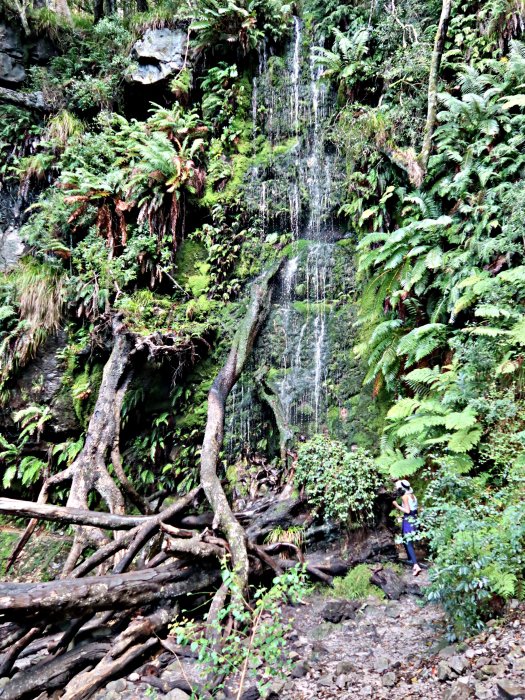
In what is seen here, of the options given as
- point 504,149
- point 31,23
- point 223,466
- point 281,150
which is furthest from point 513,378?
point 31,23

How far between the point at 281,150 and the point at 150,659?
30.4 ft

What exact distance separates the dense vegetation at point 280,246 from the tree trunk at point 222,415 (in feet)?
2.02

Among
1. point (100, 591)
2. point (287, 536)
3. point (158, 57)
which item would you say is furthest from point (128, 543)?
point (158, 57)

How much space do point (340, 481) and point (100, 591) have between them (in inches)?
125

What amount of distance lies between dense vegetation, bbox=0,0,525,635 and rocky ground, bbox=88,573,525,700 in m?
0.37

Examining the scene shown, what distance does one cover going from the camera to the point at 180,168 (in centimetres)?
850

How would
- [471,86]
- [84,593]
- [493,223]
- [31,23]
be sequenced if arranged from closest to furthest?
[84,593] → [493,223] → [471,86] → [31,23]

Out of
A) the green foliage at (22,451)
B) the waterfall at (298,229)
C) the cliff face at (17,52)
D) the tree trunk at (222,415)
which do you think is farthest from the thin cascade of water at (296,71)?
the green foliage at (22,451)

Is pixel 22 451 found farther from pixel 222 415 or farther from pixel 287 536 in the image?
pixel 287 536

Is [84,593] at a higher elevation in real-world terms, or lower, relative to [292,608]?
higher

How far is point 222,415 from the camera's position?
6.36m

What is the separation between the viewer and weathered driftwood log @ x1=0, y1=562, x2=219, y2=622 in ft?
11.5

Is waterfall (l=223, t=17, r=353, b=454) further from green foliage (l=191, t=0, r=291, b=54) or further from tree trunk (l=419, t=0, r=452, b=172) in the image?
tree trunk (l=419, t=0, r=452, b=172)

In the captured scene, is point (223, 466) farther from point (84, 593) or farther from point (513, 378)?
point (513, 378)
